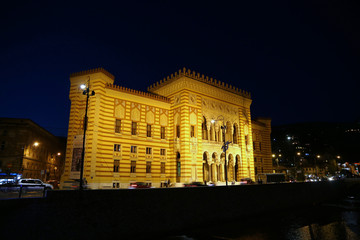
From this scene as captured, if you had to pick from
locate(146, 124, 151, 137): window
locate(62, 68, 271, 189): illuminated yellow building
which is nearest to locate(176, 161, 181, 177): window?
locate(62, 68, 271, 189): illuminated yellow building

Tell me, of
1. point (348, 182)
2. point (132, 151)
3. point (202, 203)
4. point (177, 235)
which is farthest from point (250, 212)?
point (348, 182)

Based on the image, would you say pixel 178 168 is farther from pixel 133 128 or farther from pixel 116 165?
pixel 116 165

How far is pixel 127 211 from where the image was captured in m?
17.1

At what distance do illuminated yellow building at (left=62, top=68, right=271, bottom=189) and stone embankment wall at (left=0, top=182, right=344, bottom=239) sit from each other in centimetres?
844

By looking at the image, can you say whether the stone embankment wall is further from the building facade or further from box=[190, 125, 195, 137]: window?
the building facade

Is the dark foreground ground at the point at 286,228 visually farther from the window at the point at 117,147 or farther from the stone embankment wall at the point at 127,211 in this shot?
the window at the point at 117,147

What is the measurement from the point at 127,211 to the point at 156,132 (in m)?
19.3

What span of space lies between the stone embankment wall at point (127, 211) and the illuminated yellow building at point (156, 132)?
8.44 meters

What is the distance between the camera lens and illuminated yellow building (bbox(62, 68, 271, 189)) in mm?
30156

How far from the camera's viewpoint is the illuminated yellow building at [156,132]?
30.2m

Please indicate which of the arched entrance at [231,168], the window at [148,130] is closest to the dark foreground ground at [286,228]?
the arched entrance at [231,168]

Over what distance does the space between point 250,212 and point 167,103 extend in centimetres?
1982

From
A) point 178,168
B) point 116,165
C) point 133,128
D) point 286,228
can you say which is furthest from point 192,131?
point 286,228

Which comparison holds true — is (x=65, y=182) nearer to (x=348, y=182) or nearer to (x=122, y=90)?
(x=122, y=90)
